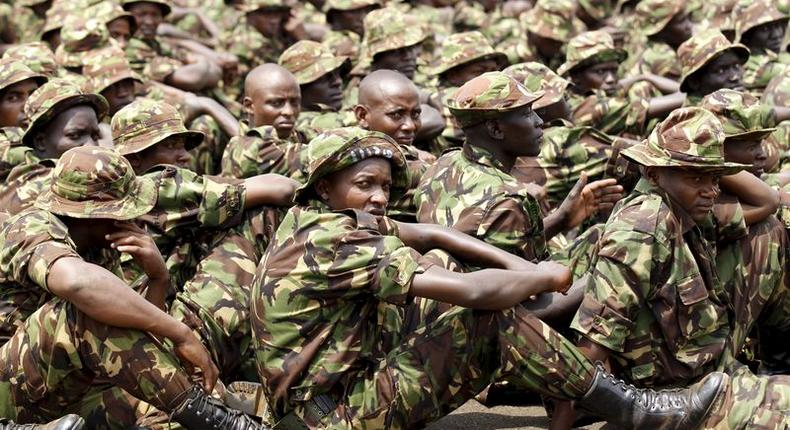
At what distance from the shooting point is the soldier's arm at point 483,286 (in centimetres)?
571

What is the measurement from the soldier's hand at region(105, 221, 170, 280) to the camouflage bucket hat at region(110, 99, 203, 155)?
1419mm

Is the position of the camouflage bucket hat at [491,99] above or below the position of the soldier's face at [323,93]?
above

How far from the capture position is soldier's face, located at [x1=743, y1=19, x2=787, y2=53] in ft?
36.6

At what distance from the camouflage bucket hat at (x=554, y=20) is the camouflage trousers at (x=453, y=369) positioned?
6.73 m

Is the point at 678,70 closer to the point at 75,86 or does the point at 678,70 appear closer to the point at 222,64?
the point at 222,64

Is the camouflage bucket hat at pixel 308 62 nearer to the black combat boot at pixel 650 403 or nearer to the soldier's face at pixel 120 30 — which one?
the soldier's face at pixel 120 30

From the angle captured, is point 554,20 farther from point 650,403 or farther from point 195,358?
point 195,358

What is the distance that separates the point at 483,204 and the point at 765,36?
18.0 feet

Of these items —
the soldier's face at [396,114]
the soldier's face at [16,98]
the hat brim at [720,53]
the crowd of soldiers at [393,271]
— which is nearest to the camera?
the crowd of soldiers at [393,271]

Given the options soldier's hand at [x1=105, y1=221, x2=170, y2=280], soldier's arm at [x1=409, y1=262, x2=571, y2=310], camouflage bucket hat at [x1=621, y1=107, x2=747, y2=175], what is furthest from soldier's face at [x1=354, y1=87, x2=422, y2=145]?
soldier's arm at [x1=409, y1=262, x2=571, y2=310]

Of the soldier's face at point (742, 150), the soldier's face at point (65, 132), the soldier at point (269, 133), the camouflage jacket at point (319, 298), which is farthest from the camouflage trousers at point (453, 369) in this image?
the soldier's face at point (65, 132)

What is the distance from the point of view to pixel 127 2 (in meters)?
12.2

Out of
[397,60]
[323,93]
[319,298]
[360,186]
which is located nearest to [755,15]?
[397,60]

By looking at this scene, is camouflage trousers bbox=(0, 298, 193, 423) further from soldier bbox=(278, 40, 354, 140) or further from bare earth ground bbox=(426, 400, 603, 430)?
soldier bbox=(278, 40, 354, 140)
